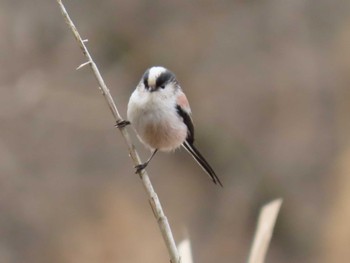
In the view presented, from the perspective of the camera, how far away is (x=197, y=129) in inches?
225

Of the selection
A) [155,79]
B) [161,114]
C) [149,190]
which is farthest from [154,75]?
[149,190]

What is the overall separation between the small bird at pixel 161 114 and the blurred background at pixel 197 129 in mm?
2986

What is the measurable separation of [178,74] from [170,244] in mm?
4132

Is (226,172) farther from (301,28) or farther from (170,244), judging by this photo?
(170,244)

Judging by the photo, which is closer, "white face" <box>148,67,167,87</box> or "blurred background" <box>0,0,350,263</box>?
"white face" <box>148,67,167,87</box>

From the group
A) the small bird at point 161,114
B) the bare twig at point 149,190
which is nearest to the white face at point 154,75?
the small bird at point 161,114

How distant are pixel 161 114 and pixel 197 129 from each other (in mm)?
3368

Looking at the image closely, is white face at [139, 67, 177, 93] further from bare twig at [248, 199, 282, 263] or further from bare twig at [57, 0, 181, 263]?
bare twig at [248, 199, 282, 263]

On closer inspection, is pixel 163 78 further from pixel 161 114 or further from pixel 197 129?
pixel 197 129

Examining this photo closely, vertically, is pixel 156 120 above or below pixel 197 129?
above

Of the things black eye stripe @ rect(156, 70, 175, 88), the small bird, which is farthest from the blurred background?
black eye stripe @ rect(156, 70, 175, 88)

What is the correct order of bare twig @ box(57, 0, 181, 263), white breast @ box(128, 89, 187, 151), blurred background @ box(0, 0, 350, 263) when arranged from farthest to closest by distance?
blurred background @ box(0, 0, 350, 263), white breast @ box(128, 89, 187, 151), bare twig @ box(57, 0, 181, 263)

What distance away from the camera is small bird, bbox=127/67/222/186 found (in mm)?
2281

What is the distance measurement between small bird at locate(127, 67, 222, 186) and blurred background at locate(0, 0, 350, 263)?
2986 mm
